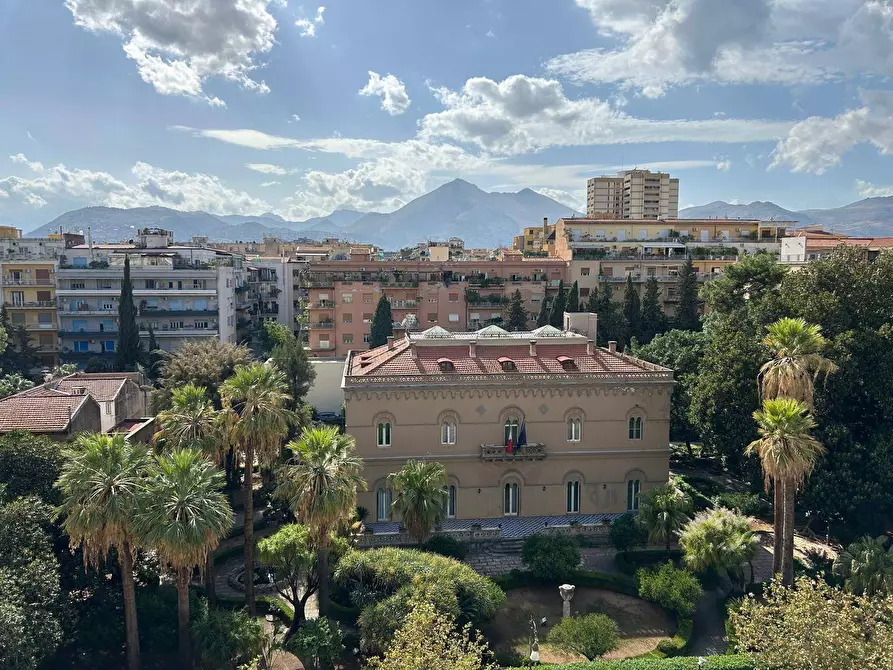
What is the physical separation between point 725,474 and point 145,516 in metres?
42.1

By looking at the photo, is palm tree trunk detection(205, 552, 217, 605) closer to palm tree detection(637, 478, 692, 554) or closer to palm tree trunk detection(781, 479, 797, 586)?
palm tree detection(637, 478, 692, 554)

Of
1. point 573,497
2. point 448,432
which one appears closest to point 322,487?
point 448,432

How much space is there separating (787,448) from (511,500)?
18.1 metres

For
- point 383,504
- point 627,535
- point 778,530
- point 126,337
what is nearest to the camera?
point 778,530

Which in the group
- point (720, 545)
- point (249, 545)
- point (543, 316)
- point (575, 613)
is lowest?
point (575, 613)

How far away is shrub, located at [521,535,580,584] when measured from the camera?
109 feet

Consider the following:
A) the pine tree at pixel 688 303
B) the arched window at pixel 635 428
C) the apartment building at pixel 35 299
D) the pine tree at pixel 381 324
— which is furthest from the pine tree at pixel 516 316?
the apartment building at pixel 35 299

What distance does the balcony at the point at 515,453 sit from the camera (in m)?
40.5

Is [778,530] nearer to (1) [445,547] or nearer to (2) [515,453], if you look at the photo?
(2) [515,453]

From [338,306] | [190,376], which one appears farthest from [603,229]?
[190,376]

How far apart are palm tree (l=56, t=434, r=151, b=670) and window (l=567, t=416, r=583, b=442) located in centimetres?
2545

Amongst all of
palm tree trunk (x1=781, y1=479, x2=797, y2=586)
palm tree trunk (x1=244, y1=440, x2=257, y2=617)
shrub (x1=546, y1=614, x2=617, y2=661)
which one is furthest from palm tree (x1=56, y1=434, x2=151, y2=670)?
palm tree trunk (x1=781, y1=479, x2=797, y2=586)

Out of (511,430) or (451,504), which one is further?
(451,504)

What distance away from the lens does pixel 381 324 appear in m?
74.8
